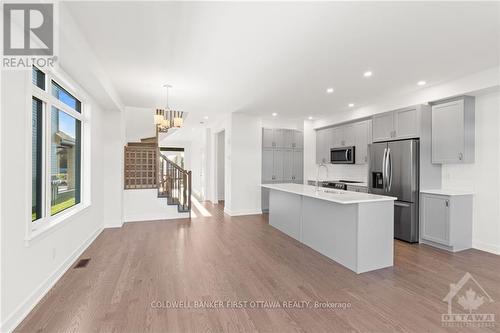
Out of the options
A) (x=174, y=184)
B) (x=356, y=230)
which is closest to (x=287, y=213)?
(x=356, y=230)

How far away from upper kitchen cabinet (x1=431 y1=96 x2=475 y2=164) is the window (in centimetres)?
589

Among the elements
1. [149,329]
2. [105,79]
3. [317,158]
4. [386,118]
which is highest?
[105,79]

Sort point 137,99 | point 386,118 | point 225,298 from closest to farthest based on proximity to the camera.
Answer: point 225,298 < point 386,118 < point 137,99

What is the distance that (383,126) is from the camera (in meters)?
4.91

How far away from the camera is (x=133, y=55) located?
3104 mm

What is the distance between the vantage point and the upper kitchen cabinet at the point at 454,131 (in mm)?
3898

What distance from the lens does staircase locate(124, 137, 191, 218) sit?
5.93 metres

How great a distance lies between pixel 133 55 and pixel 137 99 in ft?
7.41

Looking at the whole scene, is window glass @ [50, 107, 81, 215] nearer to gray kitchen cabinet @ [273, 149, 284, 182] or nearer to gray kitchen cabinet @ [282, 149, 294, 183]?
gray kitchen cabinet @ [273, 149, 284, 182]

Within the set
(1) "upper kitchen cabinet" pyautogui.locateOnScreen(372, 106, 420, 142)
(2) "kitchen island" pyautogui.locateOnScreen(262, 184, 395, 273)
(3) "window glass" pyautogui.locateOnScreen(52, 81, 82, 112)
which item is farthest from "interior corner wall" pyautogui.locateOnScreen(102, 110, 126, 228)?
(1) "upper kitchen cabinet" pyautogui.locateOnScreen(372, 106, 420, 142)

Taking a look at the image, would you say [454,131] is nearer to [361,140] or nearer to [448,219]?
[448,219]

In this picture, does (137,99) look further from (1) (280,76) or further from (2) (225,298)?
(2) (225,298)

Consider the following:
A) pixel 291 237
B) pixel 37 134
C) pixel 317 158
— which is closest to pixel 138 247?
pixel 37 134
